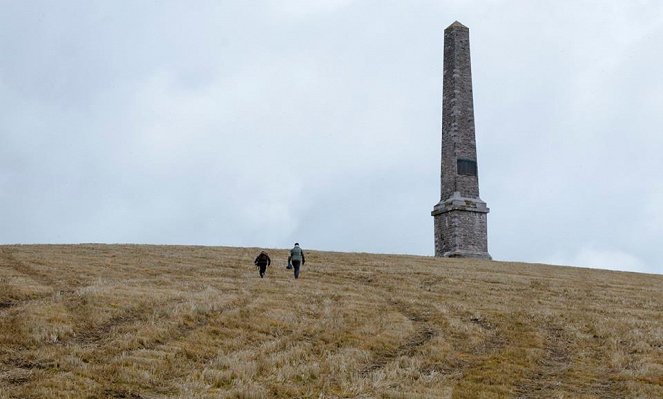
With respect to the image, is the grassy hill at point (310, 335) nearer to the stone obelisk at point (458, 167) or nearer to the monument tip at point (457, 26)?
the stone obelisk at point (458, 167)

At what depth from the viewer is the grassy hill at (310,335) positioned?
1199cm

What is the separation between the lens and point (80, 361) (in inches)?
502

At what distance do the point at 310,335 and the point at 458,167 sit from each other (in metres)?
33.3

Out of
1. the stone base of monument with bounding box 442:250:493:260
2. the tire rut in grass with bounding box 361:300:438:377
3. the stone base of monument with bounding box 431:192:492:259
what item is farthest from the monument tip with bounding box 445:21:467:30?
the tire rut in grass with bounding box 361:300:438:377

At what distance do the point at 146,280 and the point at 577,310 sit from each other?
47.7ft

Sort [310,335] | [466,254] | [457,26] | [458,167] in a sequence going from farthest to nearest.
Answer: [457,26] < [458,167] < [466,254] < [310,335]

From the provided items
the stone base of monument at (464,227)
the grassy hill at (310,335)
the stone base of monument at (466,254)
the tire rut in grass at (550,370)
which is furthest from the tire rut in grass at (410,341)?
the stone base of monument at (464,227)

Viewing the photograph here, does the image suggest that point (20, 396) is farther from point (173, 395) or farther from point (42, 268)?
point (42, 268)

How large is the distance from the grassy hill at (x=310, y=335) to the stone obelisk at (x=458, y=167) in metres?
17.1

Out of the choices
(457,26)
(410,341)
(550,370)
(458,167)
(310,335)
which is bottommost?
(550,370)

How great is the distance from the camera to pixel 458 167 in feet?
158

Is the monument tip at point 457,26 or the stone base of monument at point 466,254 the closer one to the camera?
the stone base of monument at point 466,254

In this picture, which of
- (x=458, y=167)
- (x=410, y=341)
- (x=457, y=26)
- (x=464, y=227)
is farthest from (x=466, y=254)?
(x=410, y=341)

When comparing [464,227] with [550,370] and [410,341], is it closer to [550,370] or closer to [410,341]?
[410,341]
